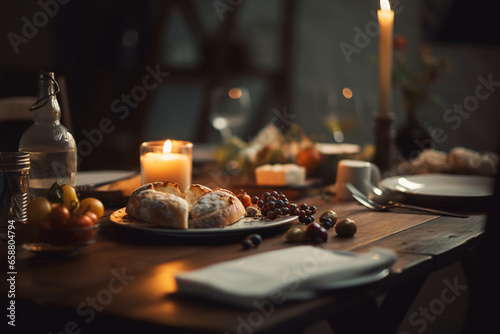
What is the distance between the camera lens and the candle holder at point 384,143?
1622 millimetres

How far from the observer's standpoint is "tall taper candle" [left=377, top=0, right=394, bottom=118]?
152 cm

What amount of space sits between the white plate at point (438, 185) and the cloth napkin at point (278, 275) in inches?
23.9

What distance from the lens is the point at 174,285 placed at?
0.76m

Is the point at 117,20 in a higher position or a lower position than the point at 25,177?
higher

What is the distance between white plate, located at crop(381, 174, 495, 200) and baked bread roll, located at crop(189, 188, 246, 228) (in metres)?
0.51

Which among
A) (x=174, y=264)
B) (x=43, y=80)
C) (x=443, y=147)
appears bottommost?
(x=443, y=147)

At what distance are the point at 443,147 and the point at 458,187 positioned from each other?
2439 mm

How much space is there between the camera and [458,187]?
147cm

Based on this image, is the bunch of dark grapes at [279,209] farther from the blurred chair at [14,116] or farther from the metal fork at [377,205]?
the blurred chair at [14,116]

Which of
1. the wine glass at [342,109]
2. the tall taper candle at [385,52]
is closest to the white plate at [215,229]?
the tall taper candle at [385,52]

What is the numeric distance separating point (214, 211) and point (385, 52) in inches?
31.4

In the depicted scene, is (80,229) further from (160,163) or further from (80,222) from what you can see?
(160,163)

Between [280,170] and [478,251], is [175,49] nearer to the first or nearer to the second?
[280,170]

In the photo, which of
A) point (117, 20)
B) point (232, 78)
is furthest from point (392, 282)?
point (232, 78)
